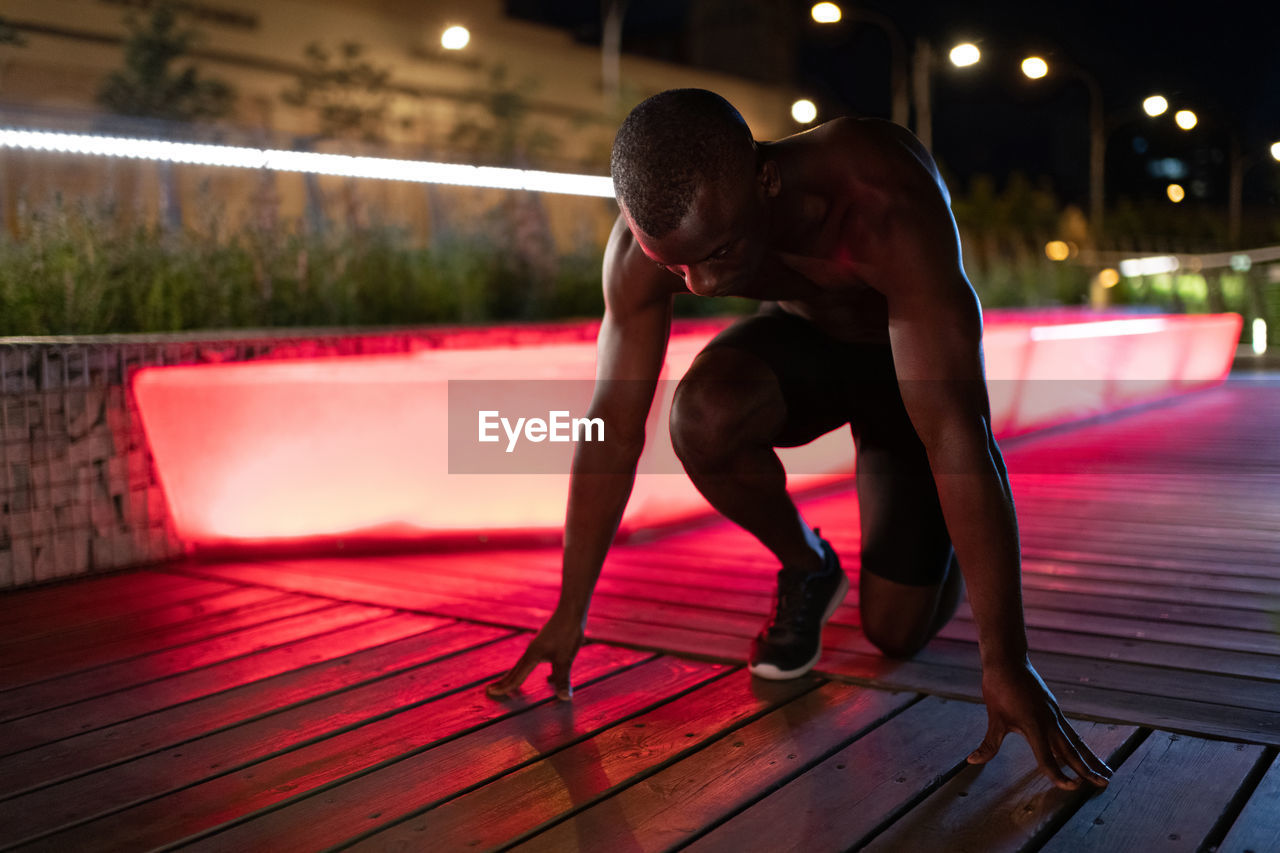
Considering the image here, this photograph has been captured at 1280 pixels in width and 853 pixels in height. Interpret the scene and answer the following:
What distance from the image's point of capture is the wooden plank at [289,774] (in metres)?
1.41

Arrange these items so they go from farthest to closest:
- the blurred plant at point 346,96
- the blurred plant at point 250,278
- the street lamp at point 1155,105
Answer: the blurred plant at point 346,96
the street lamp at point 1155,105
the blurred plant at point 250,278

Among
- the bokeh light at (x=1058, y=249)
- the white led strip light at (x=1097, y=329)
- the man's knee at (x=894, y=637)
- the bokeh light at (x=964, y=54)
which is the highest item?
the bokeh light at (x=964, y=54)

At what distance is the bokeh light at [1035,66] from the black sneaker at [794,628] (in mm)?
10183

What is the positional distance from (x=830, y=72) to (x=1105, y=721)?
27.0 m

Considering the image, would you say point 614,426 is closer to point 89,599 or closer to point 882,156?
point 882,156

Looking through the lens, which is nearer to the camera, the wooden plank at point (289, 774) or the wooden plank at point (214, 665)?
the wooden plank at point (289, 774)

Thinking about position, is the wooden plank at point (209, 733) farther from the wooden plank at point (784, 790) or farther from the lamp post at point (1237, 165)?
the lamp post at point (1237, 165)

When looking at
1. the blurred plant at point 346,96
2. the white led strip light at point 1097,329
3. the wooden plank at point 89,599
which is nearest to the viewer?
the wooden plank at point 89,599

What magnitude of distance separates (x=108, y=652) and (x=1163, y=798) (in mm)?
1938

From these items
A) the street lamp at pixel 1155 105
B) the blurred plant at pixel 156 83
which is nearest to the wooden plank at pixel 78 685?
the blurred plant at pixel 156 83

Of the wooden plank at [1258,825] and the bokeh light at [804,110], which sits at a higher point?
the bokeh light at [804,110]

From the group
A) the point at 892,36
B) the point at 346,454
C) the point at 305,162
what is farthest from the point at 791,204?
the point at 892,36

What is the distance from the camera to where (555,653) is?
72.9 inches

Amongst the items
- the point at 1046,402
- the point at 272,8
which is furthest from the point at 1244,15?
the point at 1046,402
